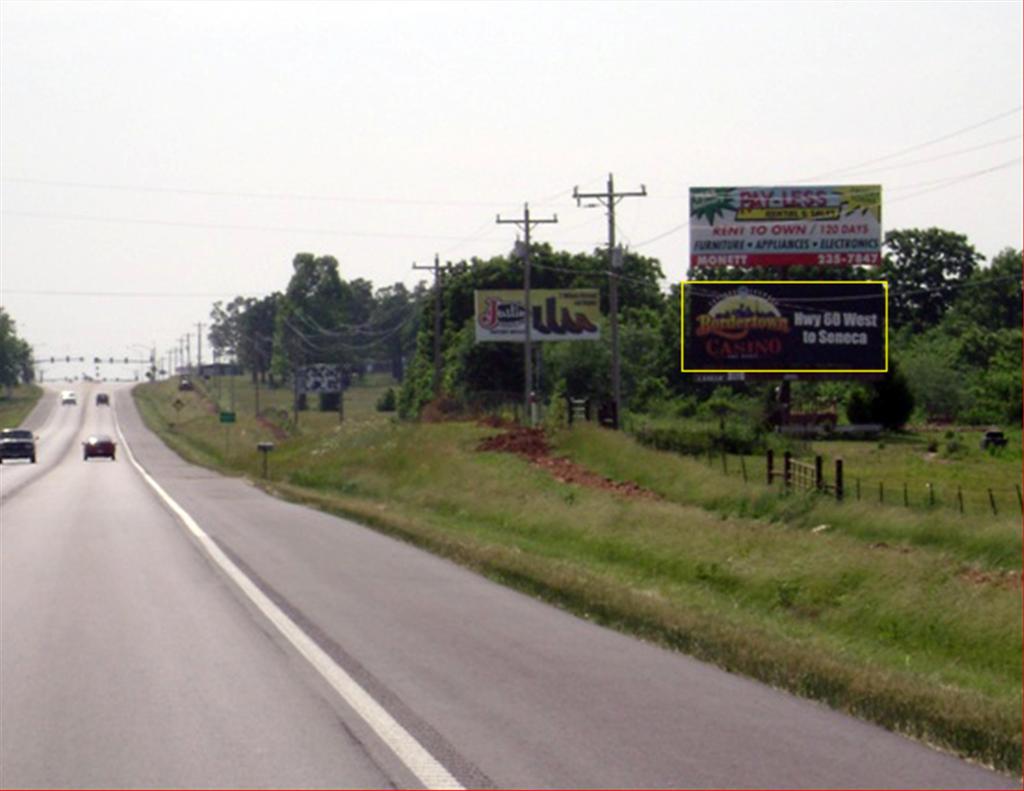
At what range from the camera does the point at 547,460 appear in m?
48.2

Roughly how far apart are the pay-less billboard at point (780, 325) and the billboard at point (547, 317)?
25632 mm

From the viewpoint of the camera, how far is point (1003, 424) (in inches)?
2970

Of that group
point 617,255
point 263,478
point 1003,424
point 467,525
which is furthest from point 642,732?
point 1003,424

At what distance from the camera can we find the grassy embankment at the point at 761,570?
1312cm

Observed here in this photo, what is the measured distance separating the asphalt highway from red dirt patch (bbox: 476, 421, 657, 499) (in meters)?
20.4

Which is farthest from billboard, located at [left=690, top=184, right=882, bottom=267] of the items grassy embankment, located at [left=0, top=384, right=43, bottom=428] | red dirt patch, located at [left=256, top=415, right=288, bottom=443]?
grassy embankment, located at [left=0, top=384, right=43, bottom=428]

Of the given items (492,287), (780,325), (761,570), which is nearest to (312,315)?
(492,287)

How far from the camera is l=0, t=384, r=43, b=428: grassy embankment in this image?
131600 mm

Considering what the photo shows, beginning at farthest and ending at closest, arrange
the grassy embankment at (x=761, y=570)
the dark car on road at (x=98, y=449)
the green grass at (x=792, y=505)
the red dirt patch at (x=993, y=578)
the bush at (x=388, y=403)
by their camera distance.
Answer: the bush at (x=388, y=403)
the dark car on road at (x=98, y=449)
the green grass at (x=792, y=505)
the red dirt patch at (x=993, y=578)
the grassy embankment at (x=761, y=570)

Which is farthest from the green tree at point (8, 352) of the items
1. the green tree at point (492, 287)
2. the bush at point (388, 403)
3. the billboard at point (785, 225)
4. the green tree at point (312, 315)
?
the billboard at point (785, 225)

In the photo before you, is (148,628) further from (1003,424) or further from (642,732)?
(1003,424)

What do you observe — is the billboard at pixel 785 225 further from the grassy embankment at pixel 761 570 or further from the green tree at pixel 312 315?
the green tree at pixel 312 315

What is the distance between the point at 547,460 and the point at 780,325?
35.8ft

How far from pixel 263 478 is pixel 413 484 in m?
11.7
